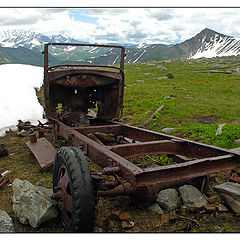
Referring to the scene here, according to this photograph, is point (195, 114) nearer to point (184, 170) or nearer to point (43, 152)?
→ point (43, 152)

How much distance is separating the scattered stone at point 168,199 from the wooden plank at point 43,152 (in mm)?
2154

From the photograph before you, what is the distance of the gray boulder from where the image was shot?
9.33 ft

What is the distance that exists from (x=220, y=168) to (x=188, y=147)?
85 cm

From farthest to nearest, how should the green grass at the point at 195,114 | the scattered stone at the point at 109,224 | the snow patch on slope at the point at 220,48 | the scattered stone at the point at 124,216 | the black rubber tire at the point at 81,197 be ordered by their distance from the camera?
the snow patch on slope at the point at 220,48 → the green grass at the point at 195,114 → the scattered stone at the point at 124,216 → the scattered stone at the point at 109,224 → the black rubber tire at the point at 81,197

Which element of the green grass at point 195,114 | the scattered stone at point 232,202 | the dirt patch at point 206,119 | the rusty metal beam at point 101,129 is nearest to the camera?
the scattered stone at point 232,202

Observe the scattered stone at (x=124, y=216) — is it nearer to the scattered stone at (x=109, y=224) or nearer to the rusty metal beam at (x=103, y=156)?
the scattered stone at (x=109, y=224)

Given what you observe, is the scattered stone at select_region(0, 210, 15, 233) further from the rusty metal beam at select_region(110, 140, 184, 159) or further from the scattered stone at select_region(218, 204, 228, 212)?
the scattered stone at select_region(218, 204, 228, 212)

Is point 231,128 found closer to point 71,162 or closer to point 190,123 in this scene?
point 190,123

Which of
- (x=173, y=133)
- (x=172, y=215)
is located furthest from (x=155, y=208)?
(x=173, y=133)

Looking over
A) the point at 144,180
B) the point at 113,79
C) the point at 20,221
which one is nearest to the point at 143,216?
the point at 144,180

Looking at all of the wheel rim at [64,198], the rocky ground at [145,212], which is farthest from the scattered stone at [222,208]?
the wheel rim at [64,198]

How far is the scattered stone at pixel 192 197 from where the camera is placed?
10.7ft

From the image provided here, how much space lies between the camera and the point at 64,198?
2.79 metres

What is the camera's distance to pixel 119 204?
3.38 metres
